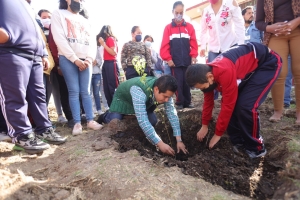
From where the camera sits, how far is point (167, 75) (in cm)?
257

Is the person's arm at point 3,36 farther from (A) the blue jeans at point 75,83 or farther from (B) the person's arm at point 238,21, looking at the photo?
(B) the person's arm at point 238,21

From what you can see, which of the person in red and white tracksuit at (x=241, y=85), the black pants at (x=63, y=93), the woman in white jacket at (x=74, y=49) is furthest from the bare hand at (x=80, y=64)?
the person in red and white tracksuit at (x=241, y=85)

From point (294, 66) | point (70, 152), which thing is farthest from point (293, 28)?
point (70, 152)

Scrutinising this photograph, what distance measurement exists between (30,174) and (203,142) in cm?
209

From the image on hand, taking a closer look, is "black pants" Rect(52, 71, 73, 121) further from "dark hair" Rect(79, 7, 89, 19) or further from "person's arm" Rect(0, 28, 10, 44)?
"person's arm" Rect(0, 28, 10, 44)

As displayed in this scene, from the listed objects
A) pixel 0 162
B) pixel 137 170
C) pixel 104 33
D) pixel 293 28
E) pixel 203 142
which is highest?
pixel 104 33

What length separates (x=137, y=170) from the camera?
2.01 meters

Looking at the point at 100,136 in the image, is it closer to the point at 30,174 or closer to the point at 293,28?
the point at 30,174

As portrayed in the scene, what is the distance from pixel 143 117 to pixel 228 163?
102 centimetres

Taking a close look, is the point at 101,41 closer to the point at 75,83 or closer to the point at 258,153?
the point at 75,83

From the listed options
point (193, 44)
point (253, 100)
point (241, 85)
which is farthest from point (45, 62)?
point (193, 44)

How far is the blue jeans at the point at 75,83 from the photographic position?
303 cm

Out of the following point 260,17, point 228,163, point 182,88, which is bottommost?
point 228,163

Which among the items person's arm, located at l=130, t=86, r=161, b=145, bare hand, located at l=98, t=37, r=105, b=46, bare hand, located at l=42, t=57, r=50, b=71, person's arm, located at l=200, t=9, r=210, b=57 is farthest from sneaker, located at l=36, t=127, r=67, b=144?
person's arm, located at l=200, t=9, r=210, b=57
